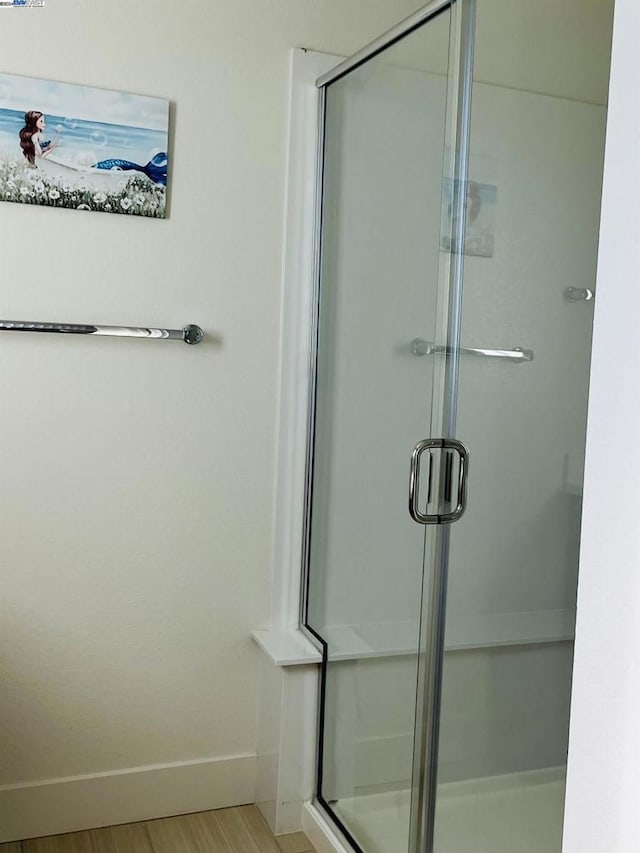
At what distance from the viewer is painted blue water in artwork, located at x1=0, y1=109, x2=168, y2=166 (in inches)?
74.7

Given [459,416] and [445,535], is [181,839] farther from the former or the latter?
[459,416]

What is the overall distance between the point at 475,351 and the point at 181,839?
1335 mm

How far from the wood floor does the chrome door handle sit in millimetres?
924

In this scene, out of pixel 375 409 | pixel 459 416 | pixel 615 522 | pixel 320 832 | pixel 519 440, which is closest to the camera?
pixel 615 522

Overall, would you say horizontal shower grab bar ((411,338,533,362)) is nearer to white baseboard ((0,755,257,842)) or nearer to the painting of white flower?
the painting of white flower

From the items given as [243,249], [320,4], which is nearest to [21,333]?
[243,249]

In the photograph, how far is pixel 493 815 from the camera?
1.48m

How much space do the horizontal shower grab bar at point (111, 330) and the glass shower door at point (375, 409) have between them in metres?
0.32

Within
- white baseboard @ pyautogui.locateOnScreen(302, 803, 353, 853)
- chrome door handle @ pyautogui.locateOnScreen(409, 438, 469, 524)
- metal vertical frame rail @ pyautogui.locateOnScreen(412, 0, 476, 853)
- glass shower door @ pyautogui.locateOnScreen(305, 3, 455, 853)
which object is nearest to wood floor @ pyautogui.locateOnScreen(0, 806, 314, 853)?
white baseboard @ pyautogui.locateOnScreen(302, 803, 353, 853)

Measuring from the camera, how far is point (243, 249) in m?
2.13

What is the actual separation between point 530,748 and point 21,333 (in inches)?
52.2

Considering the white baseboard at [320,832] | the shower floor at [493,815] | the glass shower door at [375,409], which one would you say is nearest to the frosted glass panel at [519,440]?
the shower floor at [493,815]

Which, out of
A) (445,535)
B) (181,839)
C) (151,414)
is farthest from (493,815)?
(151,414)

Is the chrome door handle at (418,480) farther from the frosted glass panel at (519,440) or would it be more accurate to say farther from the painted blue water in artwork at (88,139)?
the painted blue water in artwork at (88,139)
